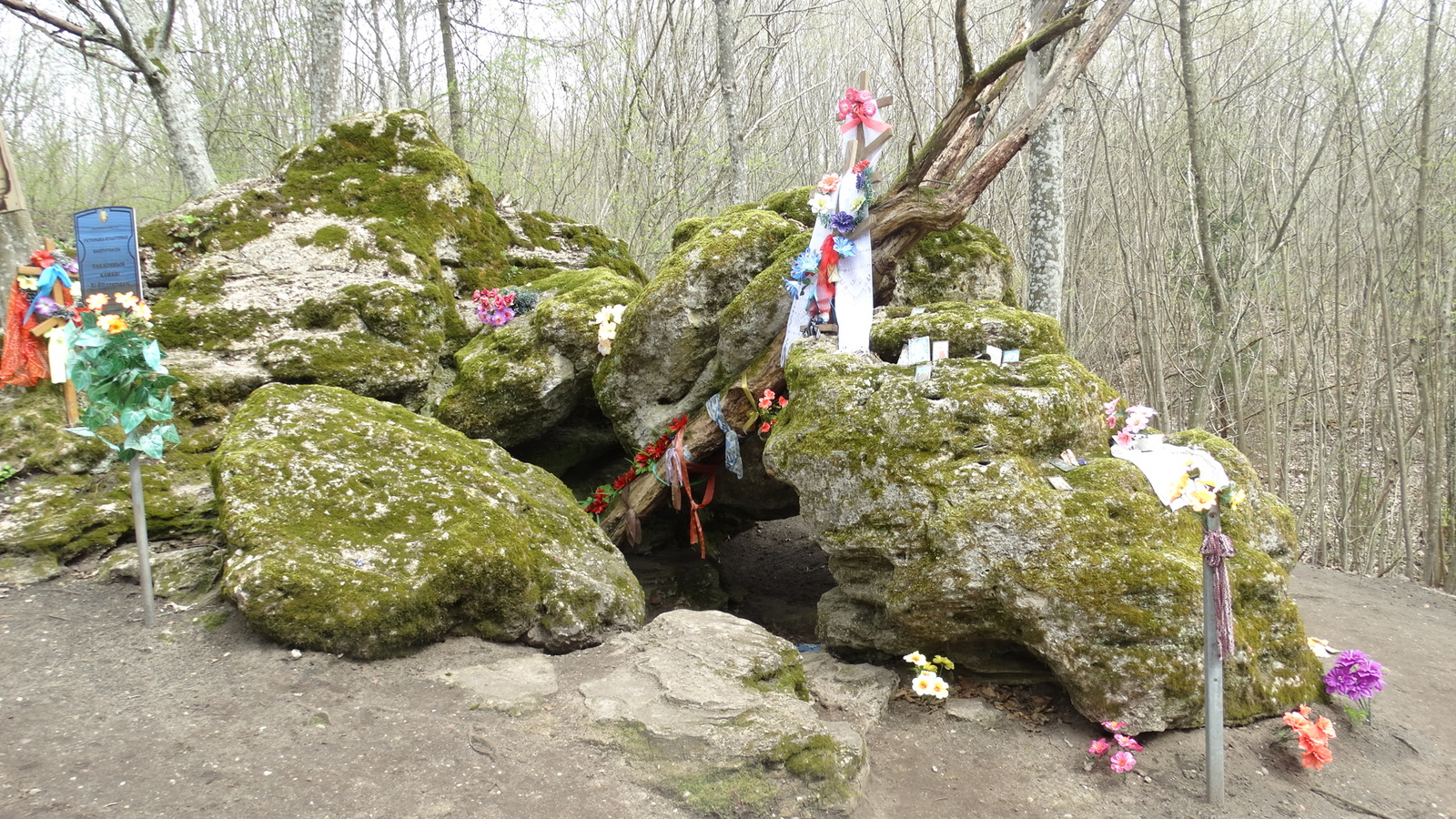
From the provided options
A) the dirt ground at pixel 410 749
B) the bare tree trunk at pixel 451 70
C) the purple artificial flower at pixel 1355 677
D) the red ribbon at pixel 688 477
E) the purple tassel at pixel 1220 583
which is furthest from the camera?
the bare tree trunk at pixel 451 70

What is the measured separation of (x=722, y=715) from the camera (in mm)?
3135

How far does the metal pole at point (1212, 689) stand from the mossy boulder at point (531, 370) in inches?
162

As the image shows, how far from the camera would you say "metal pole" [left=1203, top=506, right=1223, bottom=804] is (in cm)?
299

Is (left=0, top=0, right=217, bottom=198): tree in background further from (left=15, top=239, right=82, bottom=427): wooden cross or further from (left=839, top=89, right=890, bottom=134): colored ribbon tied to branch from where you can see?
(left=839, top=89, right=890, bottom=134): colored ribbon tied to branch

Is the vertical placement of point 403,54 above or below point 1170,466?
above

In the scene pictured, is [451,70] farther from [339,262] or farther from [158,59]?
[339,262]

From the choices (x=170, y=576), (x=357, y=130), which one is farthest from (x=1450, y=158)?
(x=170, y=576)

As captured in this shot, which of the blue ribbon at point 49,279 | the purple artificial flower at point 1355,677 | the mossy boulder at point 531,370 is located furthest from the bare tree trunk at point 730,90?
the purple artificial flower at point 1355,677

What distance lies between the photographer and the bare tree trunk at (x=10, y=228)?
4.94 m

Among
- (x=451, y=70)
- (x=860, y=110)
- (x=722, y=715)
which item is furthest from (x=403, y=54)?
(x=722, y=715)

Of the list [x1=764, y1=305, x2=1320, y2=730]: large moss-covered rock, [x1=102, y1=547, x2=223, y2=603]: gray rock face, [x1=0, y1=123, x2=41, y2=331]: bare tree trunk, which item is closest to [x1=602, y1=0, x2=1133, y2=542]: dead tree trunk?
[x1=764, y1=305, x2=1320, y2=730]: large moss-covered rock

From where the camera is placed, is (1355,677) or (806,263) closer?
(1355,677)

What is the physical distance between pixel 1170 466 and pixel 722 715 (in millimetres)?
2486

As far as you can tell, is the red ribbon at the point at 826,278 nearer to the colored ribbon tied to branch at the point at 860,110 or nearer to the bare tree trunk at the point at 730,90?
the colored ribbon tied to branch at the point at 860,110
